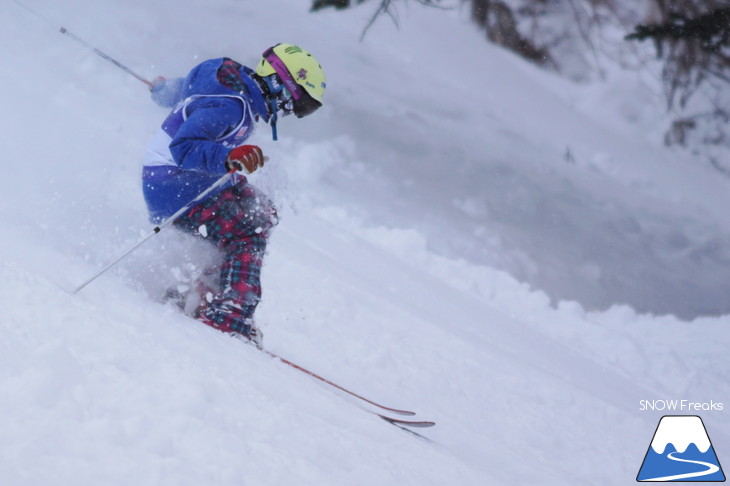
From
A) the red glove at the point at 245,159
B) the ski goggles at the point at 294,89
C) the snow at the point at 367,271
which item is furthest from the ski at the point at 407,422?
the ski goggles at the point at 294,89

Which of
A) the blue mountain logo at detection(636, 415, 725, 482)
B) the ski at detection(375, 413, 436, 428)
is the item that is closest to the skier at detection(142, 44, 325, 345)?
the ski at detection(375, 413, 436, 428)

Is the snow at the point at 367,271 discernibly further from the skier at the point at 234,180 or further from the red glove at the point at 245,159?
the red glove at the point at 245,159

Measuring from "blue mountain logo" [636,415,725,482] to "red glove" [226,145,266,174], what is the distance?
236 centimetres

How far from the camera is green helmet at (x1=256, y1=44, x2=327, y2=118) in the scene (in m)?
3.36

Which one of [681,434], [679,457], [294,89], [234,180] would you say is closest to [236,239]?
[234,180]

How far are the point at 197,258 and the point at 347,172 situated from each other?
5356 millimetres

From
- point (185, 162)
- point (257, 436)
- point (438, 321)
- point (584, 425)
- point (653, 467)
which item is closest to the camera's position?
point (257, 436)

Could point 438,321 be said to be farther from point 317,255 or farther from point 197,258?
point 197,258

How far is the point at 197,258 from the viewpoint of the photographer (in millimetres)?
3533

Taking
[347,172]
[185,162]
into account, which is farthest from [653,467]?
[347,172]

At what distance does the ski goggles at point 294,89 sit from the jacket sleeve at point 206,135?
30 cm

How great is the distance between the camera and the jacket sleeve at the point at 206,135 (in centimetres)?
296

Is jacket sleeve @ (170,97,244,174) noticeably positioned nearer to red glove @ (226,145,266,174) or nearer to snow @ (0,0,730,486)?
red glove @ (226,145,266,174)

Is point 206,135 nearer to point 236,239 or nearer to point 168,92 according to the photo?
point 236,239
